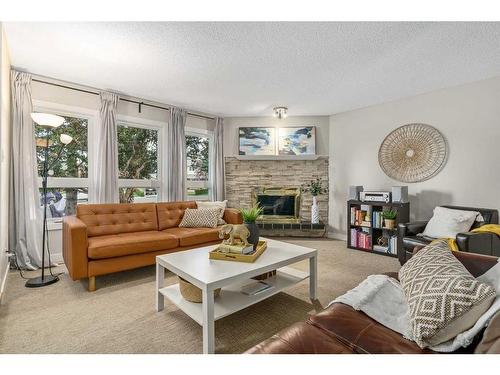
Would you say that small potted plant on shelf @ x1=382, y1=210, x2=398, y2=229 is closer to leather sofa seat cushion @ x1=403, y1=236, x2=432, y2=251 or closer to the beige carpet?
leather sofa seat cushion @ x1=403, y1=236, x2=432, y2=251

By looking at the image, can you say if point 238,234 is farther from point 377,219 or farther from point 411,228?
point 377,219

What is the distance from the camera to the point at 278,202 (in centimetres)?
504

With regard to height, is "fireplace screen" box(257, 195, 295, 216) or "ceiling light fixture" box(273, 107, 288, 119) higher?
"ceiling light fixture" box(273, 107, 288, 119)

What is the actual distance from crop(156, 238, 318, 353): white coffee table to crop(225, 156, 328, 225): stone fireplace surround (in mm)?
2706

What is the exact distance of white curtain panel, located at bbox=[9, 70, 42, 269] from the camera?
9.64 feet

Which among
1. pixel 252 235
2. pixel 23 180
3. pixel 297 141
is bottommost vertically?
pixel 252 235

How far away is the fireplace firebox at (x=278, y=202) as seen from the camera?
16.3ft

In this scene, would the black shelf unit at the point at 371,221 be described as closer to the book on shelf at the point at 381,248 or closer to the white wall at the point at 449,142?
the book on shelf at the point at 381,248

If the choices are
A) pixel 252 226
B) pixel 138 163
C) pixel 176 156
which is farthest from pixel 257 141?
pixel 252 226

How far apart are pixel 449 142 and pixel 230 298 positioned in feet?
11.7

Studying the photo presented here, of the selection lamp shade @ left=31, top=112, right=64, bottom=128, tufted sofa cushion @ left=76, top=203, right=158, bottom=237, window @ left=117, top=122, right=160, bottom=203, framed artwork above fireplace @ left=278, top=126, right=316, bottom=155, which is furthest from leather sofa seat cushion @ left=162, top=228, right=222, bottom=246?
framed artwork above fireplace @ left=278, top=126, right=316, bottom=155

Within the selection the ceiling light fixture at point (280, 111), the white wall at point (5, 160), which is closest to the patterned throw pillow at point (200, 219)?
the white wall at point (5, 160)
